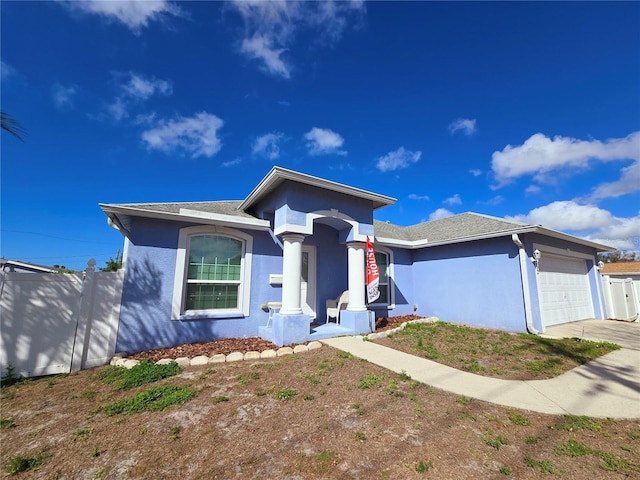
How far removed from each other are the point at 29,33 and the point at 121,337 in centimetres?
666

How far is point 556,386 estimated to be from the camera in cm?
446

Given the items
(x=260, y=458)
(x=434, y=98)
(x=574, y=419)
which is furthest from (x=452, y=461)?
(x=434, y=98)

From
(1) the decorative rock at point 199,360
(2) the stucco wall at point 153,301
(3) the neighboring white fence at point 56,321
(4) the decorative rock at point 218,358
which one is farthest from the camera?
(2) the stucco wall at point 153,301

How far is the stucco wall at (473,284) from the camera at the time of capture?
840 centimetres

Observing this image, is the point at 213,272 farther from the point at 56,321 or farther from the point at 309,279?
the point at 56,321

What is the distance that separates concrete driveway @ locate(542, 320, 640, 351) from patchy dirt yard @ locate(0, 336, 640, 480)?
5720mm

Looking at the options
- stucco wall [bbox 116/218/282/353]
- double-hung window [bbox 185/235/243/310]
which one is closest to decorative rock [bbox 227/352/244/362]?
stucco wall [bbox 116/218/282/353]

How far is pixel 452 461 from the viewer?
8.46ft

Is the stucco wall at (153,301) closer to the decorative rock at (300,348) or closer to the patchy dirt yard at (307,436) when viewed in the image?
the patchy dirt yard at (307,436)

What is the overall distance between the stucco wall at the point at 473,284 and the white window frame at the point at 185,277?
7.06m

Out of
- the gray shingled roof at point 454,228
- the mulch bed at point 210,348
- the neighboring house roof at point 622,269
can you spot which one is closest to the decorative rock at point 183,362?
the mulch bed at point 210,348

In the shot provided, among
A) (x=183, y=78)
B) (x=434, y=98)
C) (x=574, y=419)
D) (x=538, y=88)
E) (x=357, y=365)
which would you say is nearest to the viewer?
(x=574, y=419)

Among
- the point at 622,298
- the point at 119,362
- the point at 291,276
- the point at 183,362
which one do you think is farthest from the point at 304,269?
the point at 622,298

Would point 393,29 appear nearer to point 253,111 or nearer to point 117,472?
point 253,111
